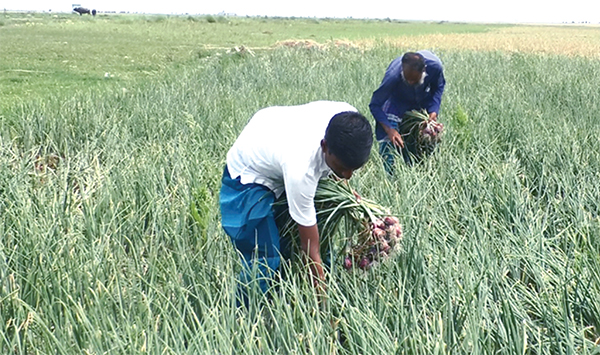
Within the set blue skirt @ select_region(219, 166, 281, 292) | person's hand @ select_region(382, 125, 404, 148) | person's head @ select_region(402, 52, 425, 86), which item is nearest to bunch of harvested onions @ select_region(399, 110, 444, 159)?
person's hand @ select_region(382, 125, 404, 148)

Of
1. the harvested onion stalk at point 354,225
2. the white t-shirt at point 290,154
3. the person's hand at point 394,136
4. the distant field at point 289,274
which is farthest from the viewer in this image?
the person's hand at point 394,136

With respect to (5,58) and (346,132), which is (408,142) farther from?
(5,58)

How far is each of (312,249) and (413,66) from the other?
1.94 m

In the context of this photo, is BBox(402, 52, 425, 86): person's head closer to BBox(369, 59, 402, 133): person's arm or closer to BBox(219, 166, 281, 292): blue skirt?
BBox(369, 59, 402, 133): person's arm

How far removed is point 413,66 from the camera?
3488 millimetres

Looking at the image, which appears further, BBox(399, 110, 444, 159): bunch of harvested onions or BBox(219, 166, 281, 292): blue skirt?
BBox(399, 110, 444, 159): bunch of harvested onions

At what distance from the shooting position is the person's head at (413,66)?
11.4 ft

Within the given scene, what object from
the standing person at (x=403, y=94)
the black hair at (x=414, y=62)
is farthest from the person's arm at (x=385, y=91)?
the black hair at (x=414, y=62)

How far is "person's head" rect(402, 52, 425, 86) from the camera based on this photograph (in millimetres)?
3480

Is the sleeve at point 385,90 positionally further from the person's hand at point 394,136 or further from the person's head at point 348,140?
the person's head at point 348,140

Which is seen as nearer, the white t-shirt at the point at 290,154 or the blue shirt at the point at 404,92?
the white t-shirt at the point at 290,154

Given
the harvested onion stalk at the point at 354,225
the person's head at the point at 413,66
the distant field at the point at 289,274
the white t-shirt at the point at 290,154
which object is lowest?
the distant field at the point at 289,274

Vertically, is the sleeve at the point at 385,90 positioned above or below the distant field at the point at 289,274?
above

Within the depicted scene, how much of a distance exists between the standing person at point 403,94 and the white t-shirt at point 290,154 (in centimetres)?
156
